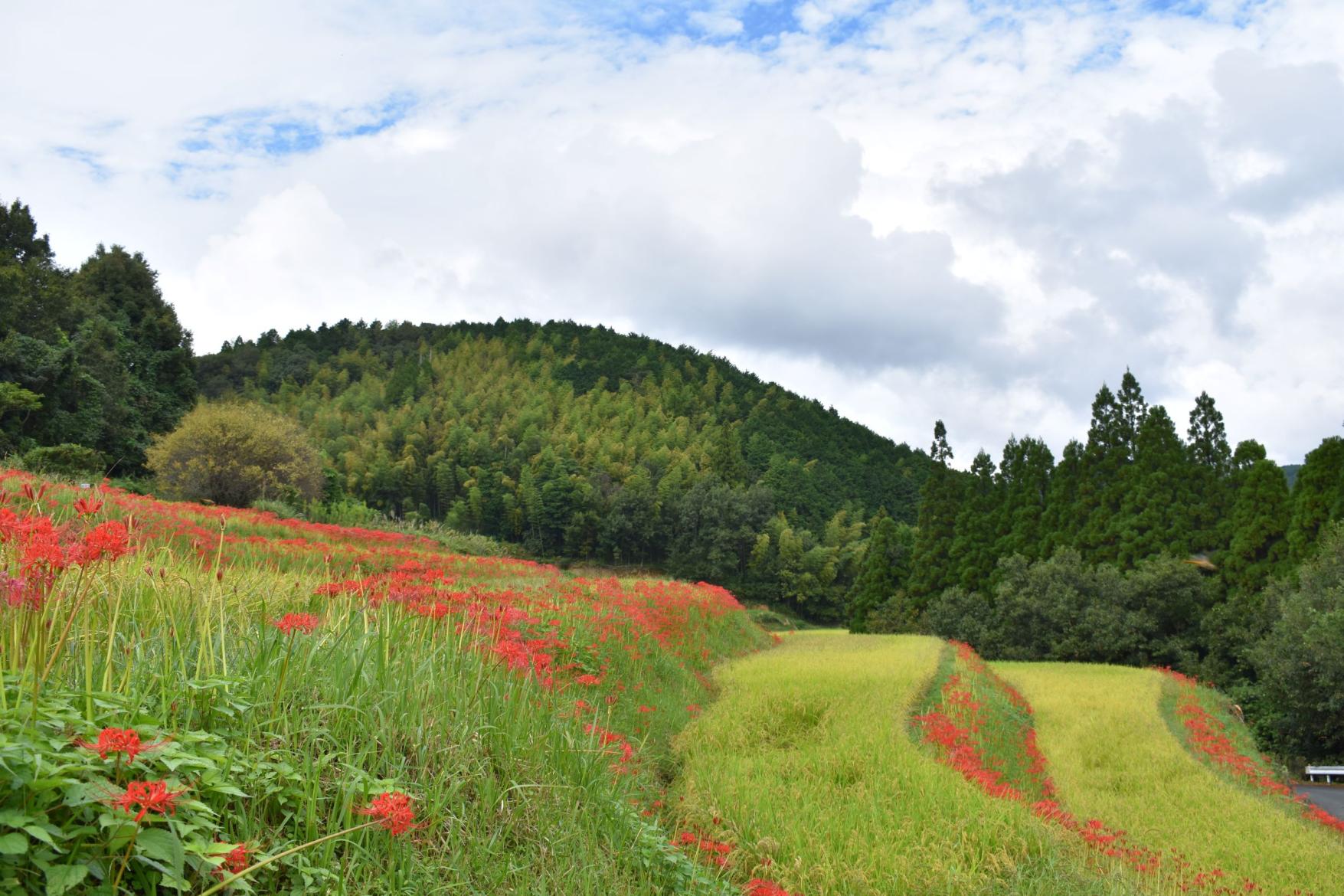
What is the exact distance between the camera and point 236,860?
8.59 ft

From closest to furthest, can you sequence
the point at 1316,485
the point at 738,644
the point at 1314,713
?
the point at 738,644 < the point at 1314,713 < the point at 1316,485

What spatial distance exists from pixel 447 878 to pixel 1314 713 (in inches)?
889

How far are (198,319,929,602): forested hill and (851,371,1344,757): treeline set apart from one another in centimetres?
2444

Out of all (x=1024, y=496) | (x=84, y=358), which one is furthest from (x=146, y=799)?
(x=1024, y=496)

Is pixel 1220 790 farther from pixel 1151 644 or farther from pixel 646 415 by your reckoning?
pixel 646 415

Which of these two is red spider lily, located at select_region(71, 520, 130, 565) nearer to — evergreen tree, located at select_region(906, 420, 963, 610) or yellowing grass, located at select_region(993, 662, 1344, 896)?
yellowing grass, located at select_region(993, 662, 1344, 896)

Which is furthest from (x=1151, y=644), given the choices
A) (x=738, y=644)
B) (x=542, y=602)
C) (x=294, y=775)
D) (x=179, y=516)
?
(x=294, y=775)

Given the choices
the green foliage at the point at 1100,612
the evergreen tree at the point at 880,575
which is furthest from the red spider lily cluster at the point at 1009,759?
the evergreen tree at the point at 880,575

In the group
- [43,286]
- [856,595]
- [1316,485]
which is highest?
[43,286]

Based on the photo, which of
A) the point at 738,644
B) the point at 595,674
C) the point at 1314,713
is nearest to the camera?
the point at 595,674

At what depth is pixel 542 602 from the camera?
10812mm

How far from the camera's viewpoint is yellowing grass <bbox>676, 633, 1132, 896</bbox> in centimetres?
577

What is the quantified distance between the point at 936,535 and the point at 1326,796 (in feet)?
83.1

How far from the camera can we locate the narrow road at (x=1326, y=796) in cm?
1316
